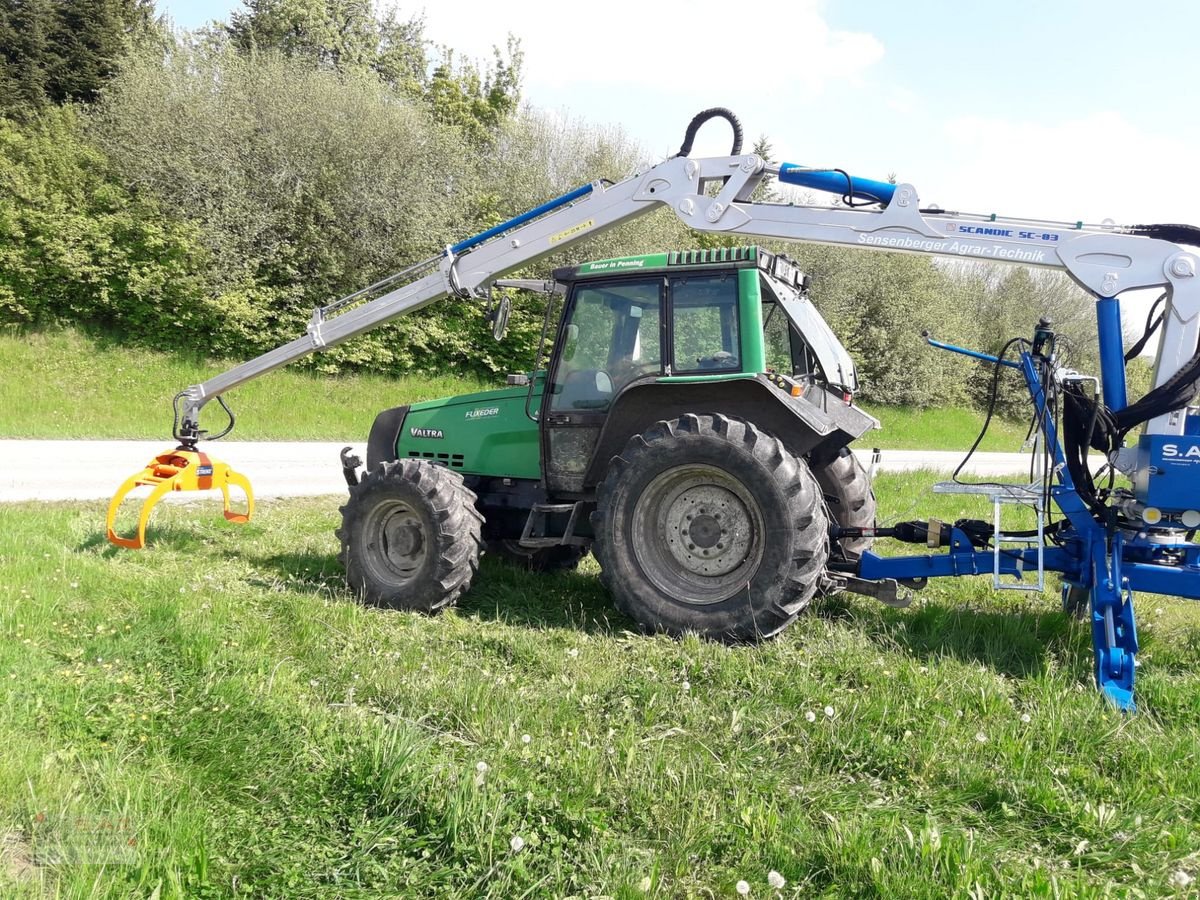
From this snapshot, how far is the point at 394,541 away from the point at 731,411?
8.00 ft

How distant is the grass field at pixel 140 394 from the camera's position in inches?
606

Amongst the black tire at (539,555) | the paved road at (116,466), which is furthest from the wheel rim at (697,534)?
the paved road at (116,466)

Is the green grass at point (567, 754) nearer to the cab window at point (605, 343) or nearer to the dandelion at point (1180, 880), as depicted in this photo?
the dandelion at point (1180, 880)

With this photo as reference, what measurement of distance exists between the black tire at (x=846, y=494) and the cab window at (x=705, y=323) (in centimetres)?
132

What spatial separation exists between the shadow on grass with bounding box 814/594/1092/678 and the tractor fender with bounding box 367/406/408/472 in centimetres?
342

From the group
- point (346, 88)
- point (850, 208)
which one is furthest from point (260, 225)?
point (850, 208)

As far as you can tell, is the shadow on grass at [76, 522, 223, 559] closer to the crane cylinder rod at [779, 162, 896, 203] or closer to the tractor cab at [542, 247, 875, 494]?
the tractor cab at [542, 247, 875, 494]

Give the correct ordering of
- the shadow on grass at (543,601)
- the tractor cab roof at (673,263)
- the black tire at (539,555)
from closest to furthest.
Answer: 1. the tractor cab roof at (673,263)
2. the shadow on grass at (543,601)
3. the black tire at (539,555)

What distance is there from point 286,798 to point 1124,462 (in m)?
4.33

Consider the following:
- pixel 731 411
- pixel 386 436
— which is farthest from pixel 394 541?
pixel 731 411

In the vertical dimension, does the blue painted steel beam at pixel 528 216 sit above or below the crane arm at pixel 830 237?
above

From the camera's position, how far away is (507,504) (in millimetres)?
6090

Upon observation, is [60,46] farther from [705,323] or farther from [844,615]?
[844,615]

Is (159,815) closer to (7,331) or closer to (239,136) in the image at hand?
(7,331)
